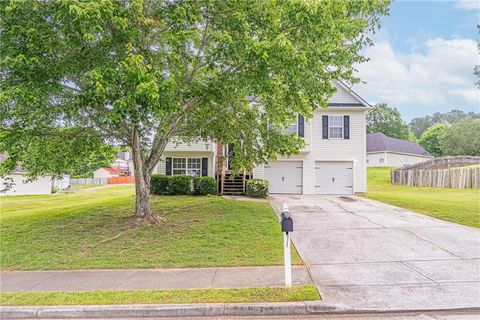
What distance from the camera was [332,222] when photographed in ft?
34.9

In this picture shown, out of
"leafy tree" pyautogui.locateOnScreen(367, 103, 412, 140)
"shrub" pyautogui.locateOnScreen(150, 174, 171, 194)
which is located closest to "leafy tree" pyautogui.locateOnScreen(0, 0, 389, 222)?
"shrub" pyautogui.locateOnScreen(150, 174, 171, 194)

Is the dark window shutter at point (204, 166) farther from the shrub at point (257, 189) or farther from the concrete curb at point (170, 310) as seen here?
the concrete curb at point (170, 310)

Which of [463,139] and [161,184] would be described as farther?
[463,139]

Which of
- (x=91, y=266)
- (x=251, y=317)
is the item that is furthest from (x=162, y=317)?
(x=91, y=266)

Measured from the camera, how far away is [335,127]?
19.7 m

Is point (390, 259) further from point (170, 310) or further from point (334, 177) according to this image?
point (334, 177)

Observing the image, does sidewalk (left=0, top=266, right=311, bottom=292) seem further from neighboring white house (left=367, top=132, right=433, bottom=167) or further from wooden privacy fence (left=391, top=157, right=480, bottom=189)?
neighboring white house (left=367, top=132, right=433, bottom=167)

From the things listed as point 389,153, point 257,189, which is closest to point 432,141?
point 389,153

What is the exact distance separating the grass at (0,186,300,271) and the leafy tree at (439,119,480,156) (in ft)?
147

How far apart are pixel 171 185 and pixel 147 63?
35.4ft

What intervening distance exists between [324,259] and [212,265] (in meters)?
2.33

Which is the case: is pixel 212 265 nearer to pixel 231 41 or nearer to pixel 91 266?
pixel 91 266

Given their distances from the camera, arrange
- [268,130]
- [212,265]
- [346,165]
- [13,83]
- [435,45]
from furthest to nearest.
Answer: [346,165], [435,45], [268,130], [13,83], [212,265]

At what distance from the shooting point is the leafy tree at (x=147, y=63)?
6543 millimetres
